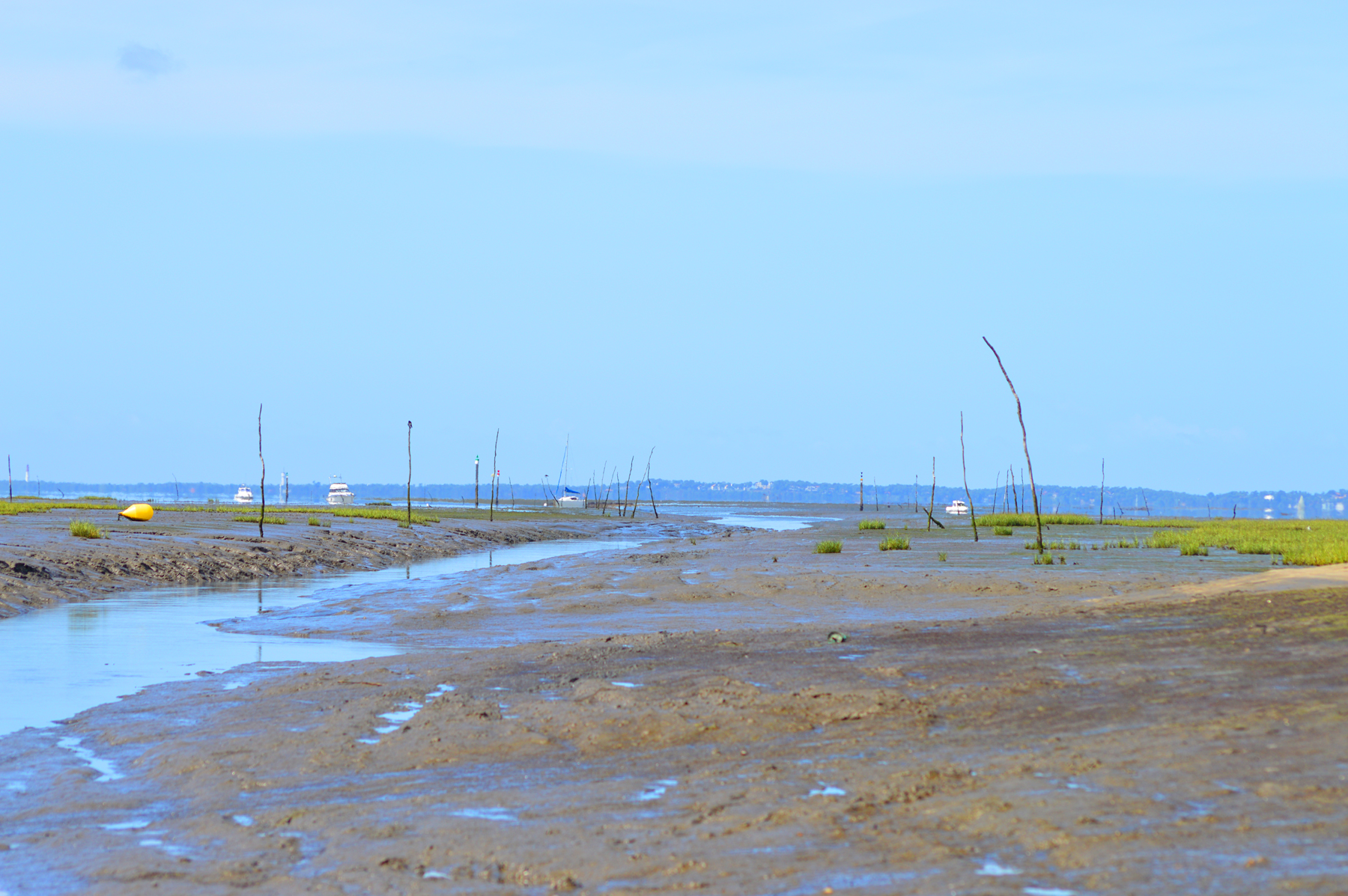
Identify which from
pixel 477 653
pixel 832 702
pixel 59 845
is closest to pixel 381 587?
pixel 477 653

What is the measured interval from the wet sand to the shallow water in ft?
2.45

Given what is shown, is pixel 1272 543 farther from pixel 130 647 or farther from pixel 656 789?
pixel 656 789

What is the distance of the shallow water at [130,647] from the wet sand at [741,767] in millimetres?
748

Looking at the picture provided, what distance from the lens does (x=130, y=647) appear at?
50.0ft

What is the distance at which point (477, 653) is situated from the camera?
1391 centimetres

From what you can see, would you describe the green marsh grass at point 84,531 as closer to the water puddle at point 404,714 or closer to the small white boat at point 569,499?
the water puddle at point 404,714

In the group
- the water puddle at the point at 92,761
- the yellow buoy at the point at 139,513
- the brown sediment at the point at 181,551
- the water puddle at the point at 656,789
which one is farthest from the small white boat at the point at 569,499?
the water puddle at the point at 656,789

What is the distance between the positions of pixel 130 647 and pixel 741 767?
35.4 ft

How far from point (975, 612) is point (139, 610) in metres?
14.0

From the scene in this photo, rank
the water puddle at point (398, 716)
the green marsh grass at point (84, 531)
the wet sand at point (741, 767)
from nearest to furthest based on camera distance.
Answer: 1. the wet sand at point (741, 767)
2. the water puddle at point (398, 716)
3. the green marsh grass at point (84, 531)

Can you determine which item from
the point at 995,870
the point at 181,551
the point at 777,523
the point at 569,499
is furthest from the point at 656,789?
the point at 569,499

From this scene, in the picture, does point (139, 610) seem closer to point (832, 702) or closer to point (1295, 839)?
point (832, 702)

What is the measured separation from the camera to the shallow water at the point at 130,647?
11.7m

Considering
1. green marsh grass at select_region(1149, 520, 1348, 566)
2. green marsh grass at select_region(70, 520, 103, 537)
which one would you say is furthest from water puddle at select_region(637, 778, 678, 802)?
green marsh grass at select_region(70, 520, 103, 537)
